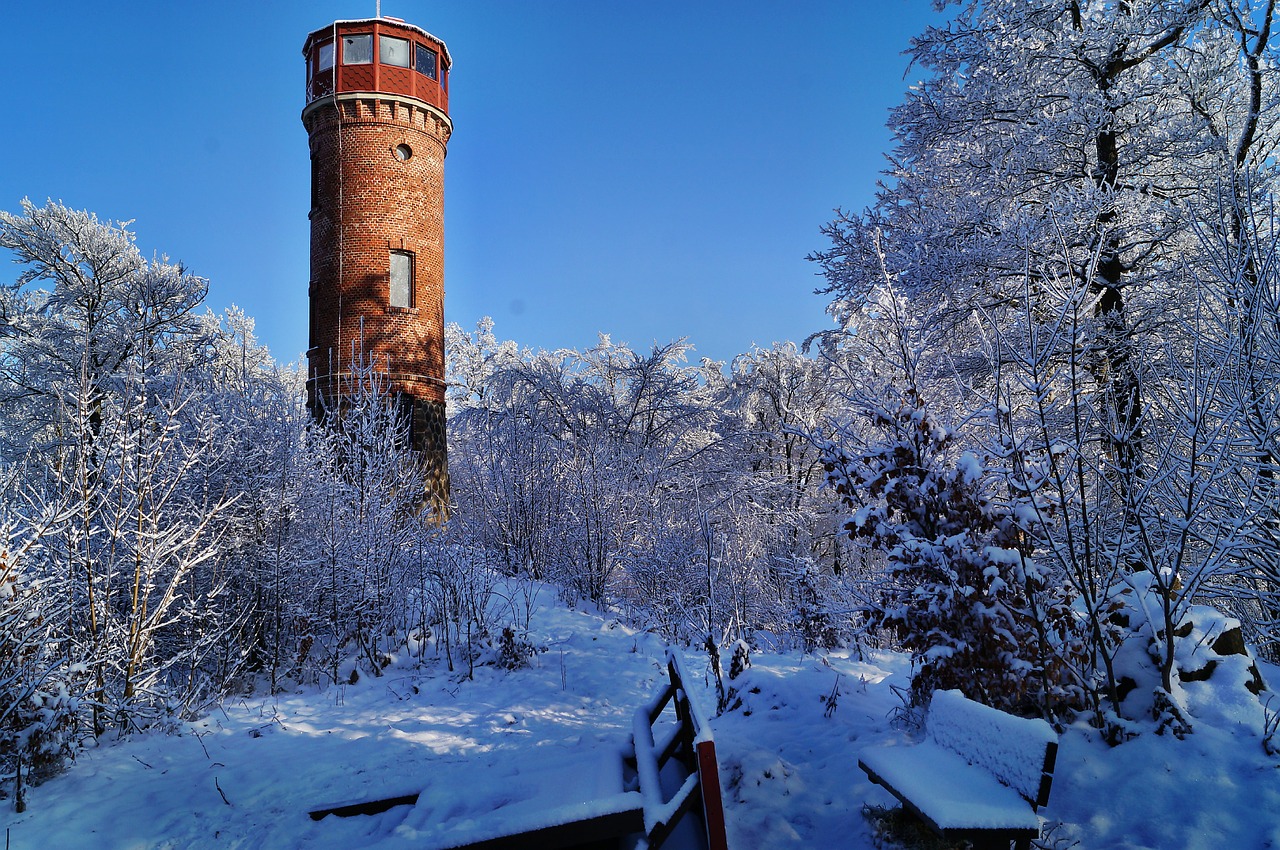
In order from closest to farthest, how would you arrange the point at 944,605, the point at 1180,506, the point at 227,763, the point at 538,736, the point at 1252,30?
1. the point at 1180,506
2. the point at 944,605
3. the point at 227,763
4. the point at 538,736
5. the point at 1252,30

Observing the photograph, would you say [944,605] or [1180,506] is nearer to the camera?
[1180,506]

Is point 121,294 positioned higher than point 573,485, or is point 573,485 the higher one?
point 121,294

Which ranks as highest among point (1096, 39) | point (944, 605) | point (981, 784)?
point (1096, 39)

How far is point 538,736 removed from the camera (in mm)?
5801

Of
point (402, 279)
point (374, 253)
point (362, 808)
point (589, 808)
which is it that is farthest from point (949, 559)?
point (374, 253)

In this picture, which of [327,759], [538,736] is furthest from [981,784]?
[327,759]

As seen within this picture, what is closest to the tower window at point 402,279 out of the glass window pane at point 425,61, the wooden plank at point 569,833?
the glass window pane at point 425,61

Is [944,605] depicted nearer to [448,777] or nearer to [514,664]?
[448,777]

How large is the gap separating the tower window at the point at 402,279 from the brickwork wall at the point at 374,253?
0.13 metres

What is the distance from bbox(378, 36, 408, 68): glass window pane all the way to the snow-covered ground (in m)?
14.3

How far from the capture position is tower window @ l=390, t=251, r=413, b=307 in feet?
51.0

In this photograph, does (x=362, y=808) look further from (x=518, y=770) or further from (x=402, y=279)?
(x=402, y=279)

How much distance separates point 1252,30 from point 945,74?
131 inches

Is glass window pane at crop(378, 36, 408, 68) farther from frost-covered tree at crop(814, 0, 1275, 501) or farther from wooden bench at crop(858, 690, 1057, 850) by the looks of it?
wooden bench at crop(858, 690, 1057, 850)
